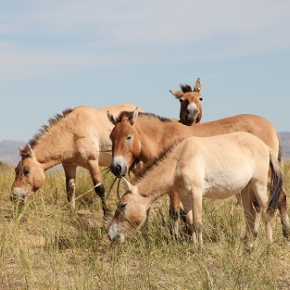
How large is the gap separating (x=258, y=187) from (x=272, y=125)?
7.21 ft

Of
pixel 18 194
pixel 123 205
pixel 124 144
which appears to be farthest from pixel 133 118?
pixel 18 194

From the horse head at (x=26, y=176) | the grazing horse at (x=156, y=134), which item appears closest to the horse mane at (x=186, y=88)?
the grazing horse at (x=156, y=134)

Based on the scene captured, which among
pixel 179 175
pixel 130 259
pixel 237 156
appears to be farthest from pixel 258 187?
pixel 130 259

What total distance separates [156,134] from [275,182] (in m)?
1.90

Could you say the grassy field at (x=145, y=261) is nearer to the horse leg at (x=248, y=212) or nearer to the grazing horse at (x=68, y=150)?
the horse leg at (x=248, y=212)

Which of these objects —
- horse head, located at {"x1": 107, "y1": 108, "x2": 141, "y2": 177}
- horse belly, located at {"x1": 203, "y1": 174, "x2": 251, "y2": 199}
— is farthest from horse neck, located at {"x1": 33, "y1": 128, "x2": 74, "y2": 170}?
horse belly, located at {"x1": 203, "y1": 174, "x2": 251, "y2": 199}

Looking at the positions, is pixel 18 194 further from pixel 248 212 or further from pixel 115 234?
pixel 248 212

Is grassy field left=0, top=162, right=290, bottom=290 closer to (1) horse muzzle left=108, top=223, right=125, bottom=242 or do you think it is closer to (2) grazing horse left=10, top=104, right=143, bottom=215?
(1) horse muzzle left=108, top=223, right=125, bottom=242

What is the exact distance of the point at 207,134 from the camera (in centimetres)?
924

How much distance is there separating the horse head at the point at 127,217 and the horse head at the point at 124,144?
919 mm

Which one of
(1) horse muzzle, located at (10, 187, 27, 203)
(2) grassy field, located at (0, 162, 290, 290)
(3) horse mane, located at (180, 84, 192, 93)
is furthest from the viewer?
(3) horse mane, located at (180, 84, 192, 93)

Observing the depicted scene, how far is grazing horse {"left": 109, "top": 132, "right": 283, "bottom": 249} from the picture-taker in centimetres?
702

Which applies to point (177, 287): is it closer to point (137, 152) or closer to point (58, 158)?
point (137, 152)

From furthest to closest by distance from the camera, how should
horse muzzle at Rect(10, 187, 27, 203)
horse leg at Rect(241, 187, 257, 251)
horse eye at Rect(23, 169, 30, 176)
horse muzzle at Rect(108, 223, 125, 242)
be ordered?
horse eye at Rect(23, 169, 30, 176) < horse muzzle at Rect(10, 187, 27, 203) < horse leg at Rect(241, 187, 257, 251) < horse muzzle at Rect(108, 223, 125, 242)
